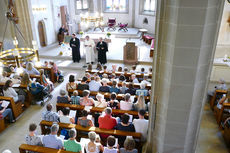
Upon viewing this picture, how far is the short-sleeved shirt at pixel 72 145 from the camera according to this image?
4.37m

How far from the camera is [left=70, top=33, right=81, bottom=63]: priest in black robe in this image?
11414 millimetres

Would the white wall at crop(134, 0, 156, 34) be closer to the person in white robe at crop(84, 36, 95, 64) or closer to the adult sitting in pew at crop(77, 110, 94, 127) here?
Answer: the person in white robe at crop(84, 36, 95, 64)

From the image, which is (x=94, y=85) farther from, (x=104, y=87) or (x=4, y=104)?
(x=4, y=104)

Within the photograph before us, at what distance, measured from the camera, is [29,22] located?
12.3 metres

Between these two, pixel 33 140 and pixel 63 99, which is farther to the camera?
pixel 63 99

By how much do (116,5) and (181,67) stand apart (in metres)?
16.5

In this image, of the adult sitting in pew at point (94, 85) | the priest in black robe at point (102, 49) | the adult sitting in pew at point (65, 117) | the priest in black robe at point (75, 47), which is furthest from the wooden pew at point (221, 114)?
the priest in black robe at point (75, 47)

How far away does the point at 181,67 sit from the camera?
3.28 meters

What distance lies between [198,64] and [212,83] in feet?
22.3

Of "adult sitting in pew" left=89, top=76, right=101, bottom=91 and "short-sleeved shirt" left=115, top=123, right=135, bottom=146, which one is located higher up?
"adult sitting in pew" left=89, top=76, right=101, bottom=91

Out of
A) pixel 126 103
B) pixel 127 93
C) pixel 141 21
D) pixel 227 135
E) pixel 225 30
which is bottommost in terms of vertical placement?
pixel 227 135

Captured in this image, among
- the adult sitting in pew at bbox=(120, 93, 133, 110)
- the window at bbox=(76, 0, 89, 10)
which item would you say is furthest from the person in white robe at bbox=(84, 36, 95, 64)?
the window at bbox=(76, 0, 89, 10)

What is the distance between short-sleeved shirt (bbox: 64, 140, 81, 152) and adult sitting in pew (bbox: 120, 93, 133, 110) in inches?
72.5

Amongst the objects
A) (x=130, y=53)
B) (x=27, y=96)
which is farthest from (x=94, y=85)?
(x=130, y=53)
